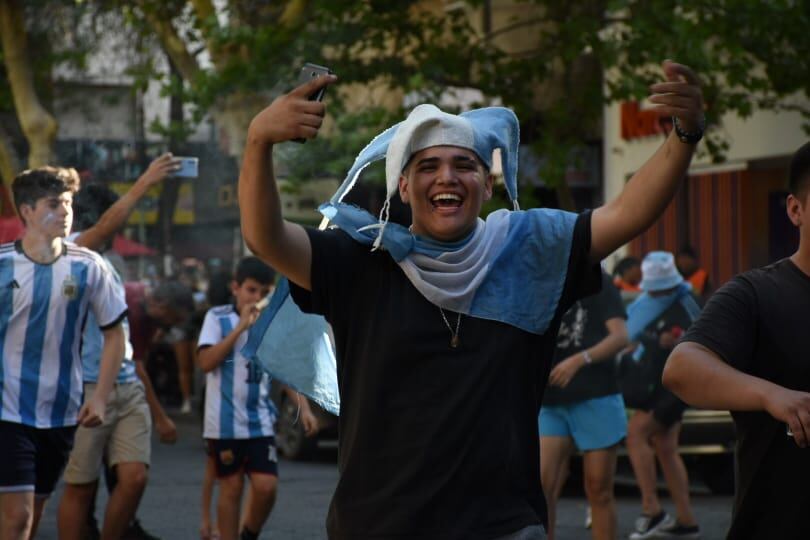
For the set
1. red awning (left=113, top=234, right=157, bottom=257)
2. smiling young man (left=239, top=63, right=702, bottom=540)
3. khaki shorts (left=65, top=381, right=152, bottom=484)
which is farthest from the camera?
red awning (left=113, top=234, right=157, bottom=257)

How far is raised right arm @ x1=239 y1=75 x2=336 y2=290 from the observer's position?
4.03 metres

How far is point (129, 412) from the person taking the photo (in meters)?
9.27

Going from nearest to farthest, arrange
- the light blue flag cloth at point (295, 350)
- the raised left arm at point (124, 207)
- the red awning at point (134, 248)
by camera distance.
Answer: the light blue flag cloth at point (295, 350)
the raised left arm at point (124, 207)
the red awning at point (134, 248)

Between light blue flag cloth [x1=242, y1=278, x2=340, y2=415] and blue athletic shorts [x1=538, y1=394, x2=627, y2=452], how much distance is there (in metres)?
4.47

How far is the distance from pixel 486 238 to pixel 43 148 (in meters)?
20.4

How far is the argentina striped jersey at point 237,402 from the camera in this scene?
935 cm

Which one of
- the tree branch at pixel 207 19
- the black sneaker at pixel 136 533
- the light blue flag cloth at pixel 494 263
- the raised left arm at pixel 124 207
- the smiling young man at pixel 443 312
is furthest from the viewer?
the tree branch at pixel 207 19

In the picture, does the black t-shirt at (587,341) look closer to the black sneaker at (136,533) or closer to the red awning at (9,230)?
the black sneaker at (136,533)

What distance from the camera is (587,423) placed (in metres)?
9.41

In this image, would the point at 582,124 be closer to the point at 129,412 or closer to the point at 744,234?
the point at 744,234

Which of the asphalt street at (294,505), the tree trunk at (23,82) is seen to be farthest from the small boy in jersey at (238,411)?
the tree trunk at (23,82)

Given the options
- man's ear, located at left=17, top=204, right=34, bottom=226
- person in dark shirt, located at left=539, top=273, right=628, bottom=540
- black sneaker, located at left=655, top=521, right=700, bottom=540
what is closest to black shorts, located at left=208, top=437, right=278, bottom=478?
person in dark shirt, located at left=539, top=273, right=628, bottom=540

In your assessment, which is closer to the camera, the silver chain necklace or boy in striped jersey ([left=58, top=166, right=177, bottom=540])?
the silver chain necklace

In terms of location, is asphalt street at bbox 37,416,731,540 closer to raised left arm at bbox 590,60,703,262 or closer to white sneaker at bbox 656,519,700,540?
white sneaker at bbox 656,519,700,540
